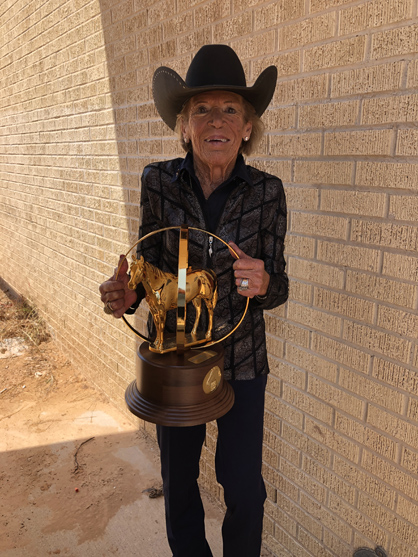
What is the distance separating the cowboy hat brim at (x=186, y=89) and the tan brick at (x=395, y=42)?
0.39m

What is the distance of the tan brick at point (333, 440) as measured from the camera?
209 cm

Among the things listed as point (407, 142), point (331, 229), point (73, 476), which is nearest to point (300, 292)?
point (331, 229)

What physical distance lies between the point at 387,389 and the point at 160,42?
2.50m

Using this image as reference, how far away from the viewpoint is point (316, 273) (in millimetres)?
2152

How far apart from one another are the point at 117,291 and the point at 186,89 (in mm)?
789

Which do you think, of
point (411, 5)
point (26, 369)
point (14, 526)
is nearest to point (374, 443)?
point (411, 5)

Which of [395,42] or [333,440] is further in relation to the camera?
[333,440]

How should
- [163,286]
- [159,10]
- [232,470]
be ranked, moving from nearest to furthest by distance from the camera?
[163,286] < [232,470] < [159,10]

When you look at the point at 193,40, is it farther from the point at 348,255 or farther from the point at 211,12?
the point at 348,255

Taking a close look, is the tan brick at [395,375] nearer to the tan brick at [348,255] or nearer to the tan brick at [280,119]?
the tan brick at [348,255]

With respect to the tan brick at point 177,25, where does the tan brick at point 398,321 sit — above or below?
below

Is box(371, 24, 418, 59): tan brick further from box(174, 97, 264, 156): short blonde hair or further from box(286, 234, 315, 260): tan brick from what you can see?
box(286, 234, 315, 260): tan brick

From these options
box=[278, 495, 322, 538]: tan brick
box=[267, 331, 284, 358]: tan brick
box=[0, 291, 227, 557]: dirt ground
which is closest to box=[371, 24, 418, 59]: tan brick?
box=[267, 331, 284, 358]: tan brick

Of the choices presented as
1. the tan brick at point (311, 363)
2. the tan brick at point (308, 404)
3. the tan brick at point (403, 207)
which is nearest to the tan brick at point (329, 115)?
the tan brick at point (403, 207)
